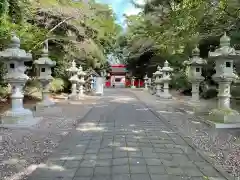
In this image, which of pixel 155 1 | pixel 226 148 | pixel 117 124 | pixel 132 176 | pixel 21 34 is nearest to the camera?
pixel 132 176

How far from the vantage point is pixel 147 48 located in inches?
989

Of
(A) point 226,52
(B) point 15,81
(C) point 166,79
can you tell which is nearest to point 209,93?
(C) point 166,79

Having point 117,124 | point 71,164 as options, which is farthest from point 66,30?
point 71,164

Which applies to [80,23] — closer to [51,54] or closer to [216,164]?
[51,54]

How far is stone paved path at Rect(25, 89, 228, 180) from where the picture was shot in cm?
406

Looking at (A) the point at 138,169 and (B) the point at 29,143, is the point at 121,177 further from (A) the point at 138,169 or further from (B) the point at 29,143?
(B) the point at 29,143

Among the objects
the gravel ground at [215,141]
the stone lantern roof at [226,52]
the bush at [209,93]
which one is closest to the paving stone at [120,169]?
the gravel ground at [215,141]

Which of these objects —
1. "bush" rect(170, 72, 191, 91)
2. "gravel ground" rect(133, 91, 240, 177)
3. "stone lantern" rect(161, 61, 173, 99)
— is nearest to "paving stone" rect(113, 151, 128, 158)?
"gravel ground" rect(133, 91, 240, 177)

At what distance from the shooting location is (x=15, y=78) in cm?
815

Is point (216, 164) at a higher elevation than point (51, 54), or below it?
below

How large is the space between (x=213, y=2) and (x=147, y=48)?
14.8m

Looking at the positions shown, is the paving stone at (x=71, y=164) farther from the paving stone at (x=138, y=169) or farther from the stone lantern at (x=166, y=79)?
the stone lantern at (x=166, y=79)

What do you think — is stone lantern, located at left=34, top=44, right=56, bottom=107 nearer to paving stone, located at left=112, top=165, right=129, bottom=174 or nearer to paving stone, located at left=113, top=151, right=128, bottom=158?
paving stone, located at left=113, top=151, right=128, bottom=158

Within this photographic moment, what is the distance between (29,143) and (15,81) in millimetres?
2838
